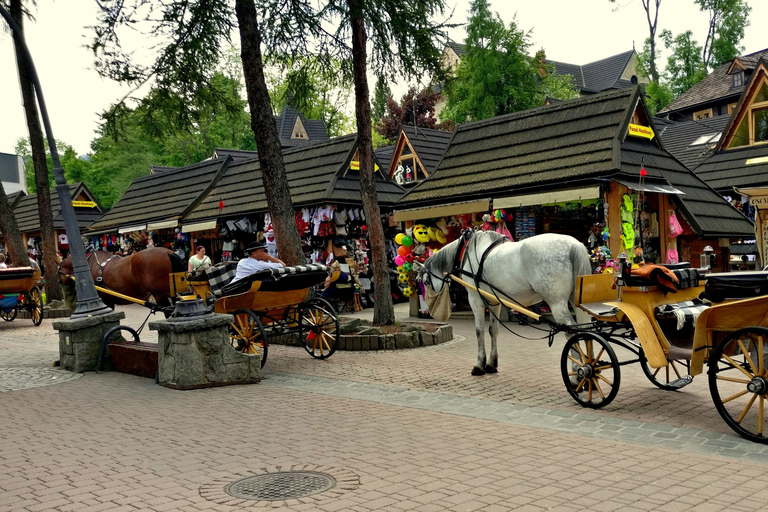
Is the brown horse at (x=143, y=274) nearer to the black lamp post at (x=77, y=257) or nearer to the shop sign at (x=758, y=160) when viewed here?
the black lamp post at (x=77, y=257)

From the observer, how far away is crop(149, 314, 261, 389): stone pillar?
32.1ft

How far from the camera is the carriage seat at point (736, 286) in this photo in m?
6.43

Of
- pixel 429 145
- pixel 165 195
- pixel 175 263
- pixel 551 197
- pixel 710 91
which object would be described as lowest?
pixel 175 263

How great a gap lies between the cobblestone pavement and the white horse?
90 centimetres

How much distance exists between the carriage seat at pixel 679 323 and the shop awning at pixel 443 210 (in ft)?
27.1

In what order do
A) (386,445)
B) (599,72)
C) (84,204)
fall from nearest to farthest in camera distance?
(386,445) < (84,204) < (599,72)

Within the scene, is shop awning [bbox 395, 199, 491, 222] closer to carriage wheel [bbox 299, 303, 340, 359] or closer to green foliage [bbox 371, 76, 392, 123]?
green foliage [bbox 371, 76, 392, 123]

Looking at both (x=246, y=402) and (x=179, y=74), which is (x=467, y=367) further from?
(x=179, y=74)

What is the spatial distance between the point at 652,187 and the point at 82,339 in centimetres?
1086

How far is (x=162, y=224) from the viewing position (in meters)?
26.3

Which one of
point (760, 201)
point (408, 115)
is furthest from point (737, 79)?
point (760, 201)

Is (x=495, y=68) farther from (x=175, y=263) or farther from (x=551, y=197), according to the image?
(x=175, y=263)

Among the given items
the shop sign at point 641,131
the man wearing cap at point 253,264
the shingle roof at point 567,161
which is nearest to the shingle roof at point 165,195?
the shingle roof at point 567,161

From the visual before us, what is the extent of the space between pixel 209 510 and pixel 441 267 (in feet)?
21.4
